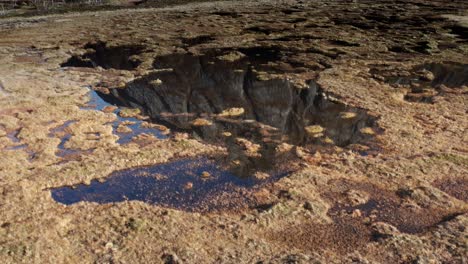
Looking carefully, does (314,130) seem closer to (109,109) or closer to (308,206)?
(308,206)

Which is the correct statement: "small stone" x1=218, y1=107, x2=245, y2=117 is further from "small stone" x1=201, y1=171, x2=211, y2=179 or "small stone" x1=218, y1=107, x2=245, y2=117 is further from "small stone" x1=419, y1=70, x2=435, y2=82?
"small stone" x1=419, y1=70, x2=435, y2=82

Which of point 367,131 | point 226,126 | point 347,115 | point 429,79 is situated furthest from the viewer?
point 429,79

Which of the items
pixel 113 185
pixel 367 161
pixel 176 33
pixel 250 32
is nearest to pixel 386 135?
pixel 367 161

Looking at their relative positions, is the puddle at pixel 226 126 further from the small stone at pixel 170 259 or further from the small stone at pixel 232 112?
the small stone at pixel 170 259

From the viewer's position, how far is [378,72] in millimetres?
22016

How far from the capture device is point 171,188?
11875mm

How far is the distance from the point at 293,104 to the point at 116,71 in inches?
420

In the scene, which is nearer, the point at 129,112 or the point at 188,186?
the point at 188,186

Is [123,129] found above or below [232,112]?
below

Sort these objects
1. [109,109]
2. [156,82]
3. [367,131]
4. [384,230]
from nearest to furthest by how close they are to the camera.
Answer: [384,230] < [367,131] < [109,109] < [156,82]

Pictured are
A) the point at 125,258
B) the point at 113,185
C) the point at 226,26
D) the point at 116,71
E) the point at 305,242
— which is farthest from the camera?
the point at 226,26

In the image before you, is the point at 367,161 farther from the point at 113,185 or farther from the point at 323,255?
the point at 113,185

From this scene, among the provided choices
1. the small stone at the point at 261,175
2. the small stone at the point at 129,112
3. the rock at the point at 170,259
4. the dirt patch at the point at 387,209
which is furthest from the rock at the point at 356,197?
the small stone at the point at 129,112

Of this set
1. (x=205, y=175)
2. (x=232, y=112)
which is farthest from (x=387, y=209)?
(x=232, y=112)
